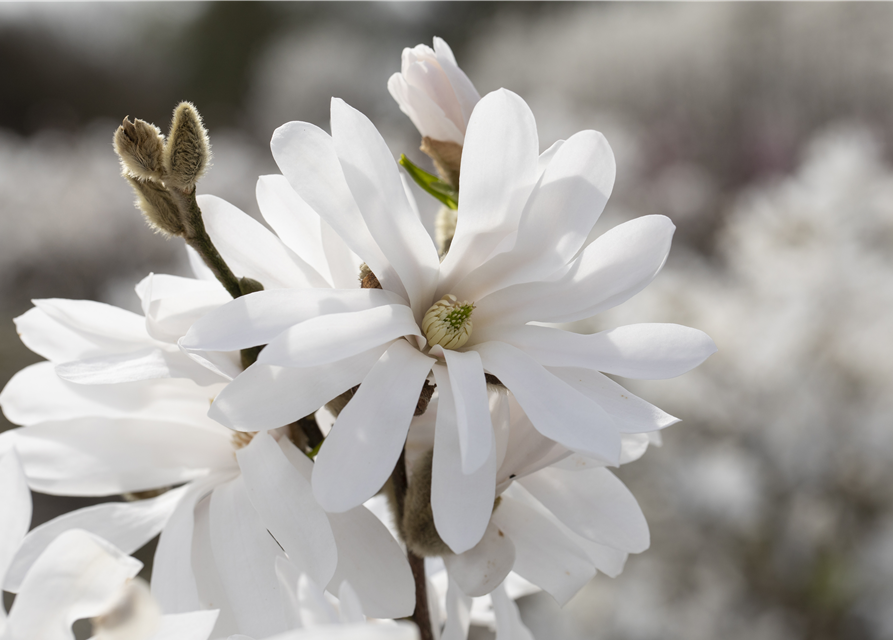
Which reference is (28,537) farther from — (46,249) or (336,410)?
(46,249)

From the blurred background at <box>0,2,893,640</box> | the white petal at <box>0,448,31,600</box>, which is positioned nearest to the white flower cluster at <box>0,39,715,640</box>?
the white petal at <box>0,448,31,600</box>

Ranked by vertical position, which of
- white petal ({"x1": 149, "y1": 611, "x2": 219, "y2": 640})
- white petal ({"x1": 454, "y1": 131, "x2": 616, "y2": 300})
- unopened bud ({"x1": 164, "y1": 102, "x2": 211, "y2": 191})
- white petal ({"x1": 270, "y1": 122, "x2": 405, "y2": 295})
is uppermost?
unopened bud ({"x1": 164, "y1": 102, "x2": 211, "y2": 191})

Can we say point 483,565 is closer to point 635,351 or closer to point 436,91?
point 635,351

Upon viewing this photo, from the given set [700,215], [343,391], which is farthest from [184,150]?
[700,215]

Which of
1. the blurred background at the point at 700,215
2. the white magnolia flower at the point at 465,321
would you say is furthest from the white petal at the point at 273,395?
the blurred background at the point at 700,215

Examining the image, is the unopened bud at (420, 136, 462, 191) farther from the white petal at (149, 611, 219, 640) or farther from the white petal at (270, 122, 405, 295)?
the white petal at (149, 611, 219, 640)

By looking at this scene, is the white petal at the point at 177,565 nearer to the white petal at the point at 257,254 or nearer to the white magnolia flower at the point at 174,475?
the white magnolia flower at the point at 174,475

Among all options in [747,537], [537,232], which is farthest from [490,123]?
[747,537]
